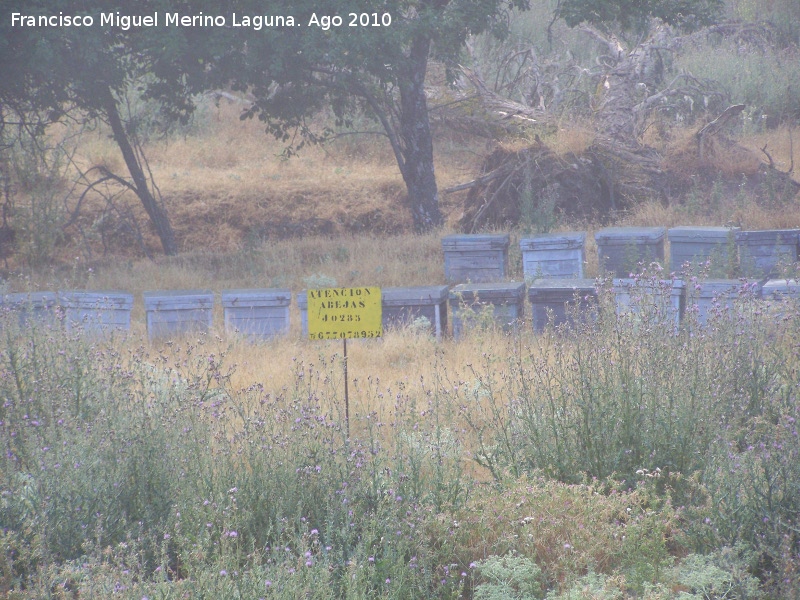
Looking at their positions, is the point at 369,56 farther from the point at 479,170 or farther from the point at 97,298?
the point at 479,170

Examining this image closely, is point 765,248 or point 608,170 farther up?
point 608,170

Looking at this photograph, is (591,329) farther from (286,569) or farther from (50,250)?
(50,250)

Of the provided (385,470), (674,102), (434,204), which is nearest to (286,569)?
(385,470)

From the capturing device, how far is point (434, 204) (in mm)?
17641

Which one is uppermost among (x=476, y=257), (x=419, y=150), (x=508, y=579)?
(x=419, y=150)

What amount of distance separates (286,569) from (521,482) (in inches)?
57.4

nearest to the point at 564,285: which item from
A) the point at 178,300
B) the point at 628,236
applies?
the point at 628,236

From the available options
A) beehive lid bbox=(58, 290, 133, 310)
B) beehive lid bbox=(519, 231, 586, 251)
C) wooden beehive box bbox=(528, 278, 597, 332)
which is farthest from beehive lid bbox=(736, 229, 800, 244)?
beehive lid bbox=(58, 290, 133, 310)

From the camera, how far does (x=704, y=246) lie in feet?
35.0

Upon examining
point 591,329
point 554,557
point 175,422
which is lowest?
Answer: point 554,557

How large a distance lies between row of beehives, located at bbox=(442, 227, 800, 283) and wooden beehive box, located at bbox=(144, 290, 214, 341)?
3885mm

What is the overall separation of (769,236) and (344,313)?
7.07 metres

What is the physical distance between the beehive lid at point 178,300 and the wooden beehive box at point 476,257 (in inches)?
150

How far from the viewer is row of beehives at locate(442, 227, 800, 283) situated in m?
10.3
